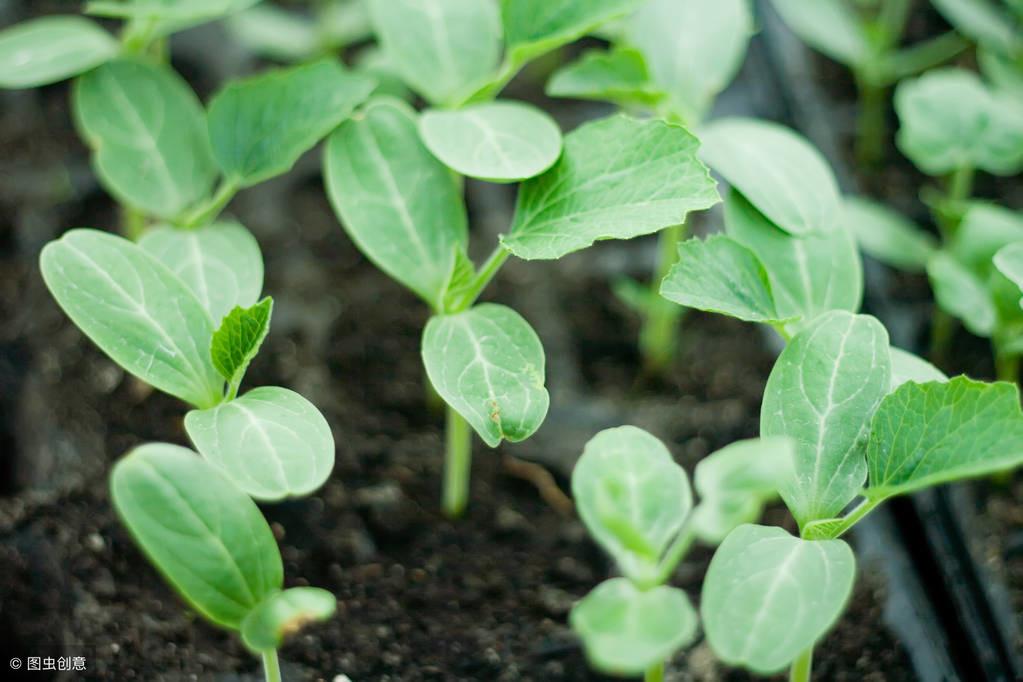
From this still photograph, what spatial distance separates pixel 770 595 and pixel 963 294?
45 centimetres

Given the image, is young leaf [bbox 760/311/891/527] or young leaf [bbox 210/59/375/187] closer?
young leaf [bbox 760/311/891/527]

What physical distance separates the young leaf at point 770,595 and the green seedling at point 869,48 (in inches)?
32.1

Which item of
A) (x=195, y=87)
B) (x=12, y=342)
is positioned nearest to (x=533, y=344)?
(x=12, y=342)

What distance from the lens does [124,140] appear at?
968 mm

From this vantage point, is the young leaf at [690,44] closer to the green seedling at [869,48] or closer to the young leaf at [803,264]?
the young leaf at [803,264]

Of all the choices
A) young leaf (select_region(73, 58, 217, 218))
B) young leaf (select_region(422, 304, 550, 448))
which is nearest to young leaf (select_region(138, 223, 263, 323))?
young leaf (select_region(73, 58, 217, 218))

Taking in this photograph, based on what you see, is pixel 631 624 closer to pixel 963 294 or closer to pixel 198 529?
pixel 198 529

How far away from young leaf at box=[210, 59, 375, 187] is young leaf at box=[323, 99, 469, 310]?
1.0 inches

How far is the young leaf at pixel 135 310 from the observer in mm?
739

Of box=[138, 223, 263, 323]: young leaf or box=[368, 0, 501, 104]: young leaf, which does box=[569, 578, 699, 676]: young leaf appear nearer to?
box=[138, 223, 263, 323]: young leaf

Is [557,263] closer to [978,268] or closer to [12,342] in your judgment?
[978,268]

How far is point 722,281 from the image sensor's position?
0.79m

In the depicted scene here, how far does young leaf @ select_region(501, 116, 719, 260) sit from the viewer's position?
2.46ft

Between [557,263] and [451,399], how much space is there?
0.63 metres
